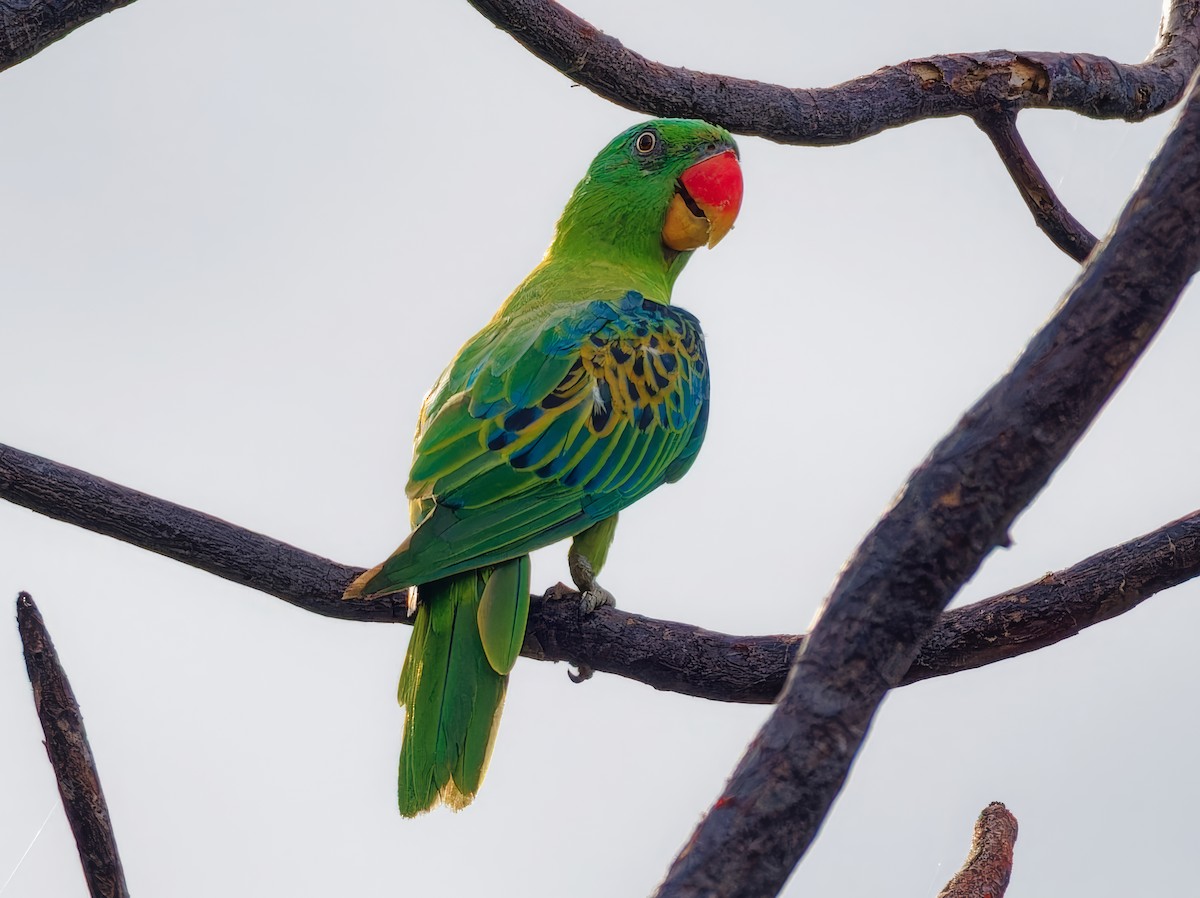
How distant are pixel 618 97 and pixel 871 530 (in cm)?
237

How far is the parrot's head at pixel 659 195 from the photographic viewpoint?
4023 mm

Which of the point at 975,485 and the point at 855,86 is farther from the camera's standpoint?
the point at 855,86

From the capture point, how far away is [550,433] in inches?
133

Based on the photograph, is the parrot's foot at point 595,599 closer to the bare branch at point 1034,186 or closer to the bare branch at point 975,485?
the bare branch at point 975,485

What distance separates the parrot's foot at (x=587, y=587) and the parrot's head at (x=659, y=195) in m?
1.18

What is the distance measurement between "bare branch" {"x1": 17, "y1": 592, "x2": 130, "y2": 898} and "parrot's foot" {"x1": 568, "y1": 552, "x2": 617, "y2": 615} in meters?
1.27

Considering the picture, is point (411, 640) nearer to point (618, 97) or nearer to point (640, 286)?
point (640, 286)

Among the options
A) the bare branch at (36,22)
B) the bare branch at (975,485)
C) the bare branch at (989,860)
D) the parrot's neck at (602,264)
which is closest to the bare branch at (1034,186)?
the parrot's neck at (602,264)

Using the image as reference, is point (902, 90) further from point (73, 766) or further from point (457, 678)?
point (73, 766)

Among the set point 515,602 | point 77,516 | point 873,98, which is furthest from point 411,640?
point 873,98

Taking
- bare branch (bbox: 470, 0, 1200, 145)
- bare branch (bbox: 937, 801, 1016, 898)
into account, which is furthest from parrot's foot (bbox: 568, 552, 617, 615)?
bare branch (bbox: 470, 0, 1200, 145)

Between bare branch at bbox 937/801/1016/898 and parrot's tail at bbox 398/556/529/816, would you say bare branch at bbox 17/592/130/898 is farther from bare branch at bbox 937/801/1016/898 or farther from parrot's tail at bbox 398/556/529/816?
bare branch at bbox 937/801/1016/898

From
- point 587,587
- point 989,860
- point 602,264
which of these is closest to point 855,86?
point 602,264

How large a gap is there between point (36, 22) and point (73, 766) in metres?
1.80
